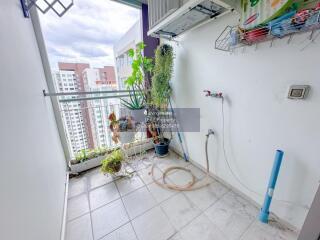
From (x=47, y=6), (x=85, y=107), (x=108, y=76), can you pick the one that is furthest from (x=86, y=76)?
(x=47, y=6)

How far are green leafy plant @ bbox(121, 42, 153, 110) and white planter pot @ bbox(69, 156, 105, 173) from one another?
0.94 m

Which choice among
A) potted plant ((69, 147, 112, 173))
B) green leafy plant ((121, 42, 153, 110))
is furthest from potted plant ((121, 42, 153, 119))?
potted plant ((69, 147, 112, 173))

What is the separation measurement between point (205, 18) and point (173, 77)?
847 millimetres

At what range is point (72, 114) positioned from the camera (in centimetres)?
197

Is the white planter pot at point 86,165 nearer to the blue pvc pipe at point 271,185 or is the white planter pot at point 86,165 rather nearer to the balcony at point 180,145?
the balcony at point 180,145

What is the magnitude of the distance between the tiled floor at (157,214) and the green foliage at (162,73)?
1.17 m

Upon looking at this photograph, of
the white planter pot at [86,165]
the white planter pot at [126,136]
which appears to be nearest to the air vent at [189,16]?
the white planter pot at [126,136]

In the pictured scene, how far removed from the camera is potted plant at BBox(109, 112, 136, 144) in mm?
1998

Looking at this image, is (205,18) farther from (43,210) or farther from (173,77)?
(43,210)

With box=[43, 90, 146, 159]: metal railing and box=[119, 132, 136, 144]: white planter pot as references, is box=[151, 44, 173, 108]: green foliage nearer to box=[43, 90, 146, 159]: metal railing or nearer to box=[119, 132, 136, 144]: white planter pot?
box=[43, 90, 146, 159]: metal railing

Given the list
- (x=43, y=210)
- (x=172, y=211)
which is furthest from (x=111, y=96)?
(x=172, y=211)

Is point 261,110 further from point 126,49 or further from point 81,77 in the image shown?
point 126,49

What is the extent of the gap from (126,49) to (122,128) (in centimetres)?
178

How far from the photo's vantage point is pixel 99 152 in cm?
216
